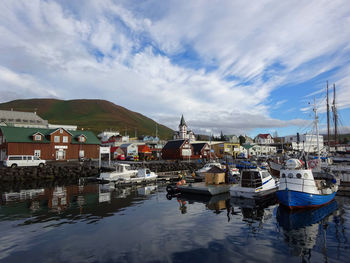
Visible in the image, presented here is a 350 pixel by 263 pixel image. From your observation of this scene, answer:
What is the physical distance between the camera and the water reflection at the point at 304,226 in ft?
38.6

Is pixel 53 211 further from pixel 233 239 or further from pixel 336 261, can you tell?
pixel 336 261

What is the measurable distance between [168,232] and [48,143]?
4830cm

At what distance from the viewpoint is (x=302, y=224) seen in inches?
613

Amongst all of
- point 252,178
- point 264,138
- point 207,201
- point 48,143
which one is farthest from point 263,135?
point 207,201

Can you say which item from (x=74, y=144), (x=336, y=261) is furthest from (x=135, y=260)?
(x=74, y=144)

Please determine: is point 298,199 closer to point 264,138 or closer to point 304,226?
point 304,226

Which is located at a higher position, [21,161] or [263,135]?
[263,135]

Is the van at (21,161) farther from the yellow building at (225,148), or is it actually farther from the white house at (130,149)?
the yellow building at (225,148)

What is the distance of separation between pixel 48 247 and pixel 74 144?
4829 centimetres

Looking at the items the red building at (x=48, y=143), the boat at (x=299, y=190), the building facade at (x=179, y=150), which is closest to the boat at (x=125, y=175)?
the boat at (x=299, y=190)

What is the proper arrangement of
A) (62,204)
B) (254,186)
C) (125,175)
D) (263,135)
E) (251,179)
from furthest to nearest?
(263,135) → (125,175) → (251,179) → (254,186) → (62,204)

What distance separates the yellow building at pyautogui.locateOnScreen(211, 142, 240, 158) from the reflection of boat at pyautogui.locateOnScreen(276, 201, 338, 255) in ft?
214

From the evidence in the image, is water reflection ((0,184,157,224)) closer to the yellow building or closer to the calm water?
the calm water

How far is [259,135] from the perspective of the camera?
14212cm
